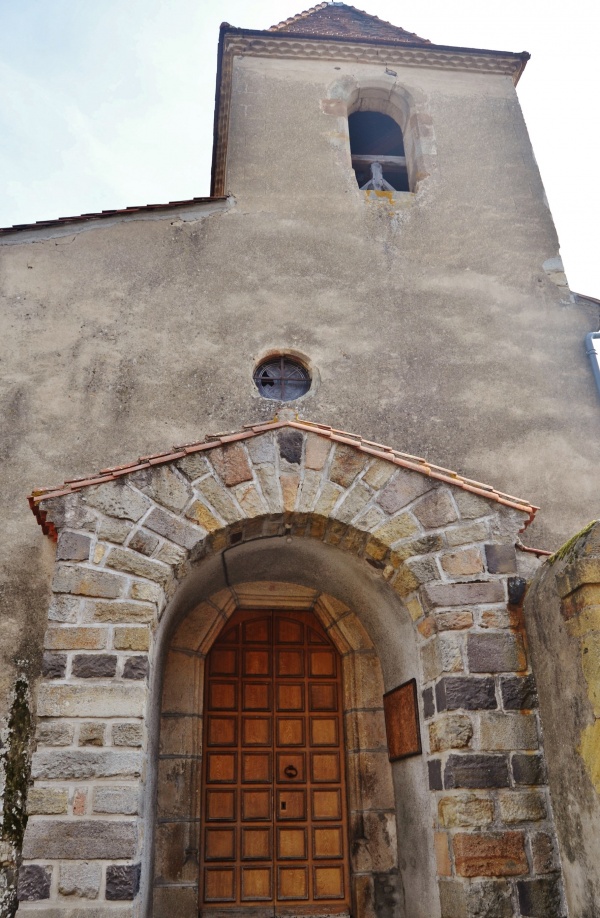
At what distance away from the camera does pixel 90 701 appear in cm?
376

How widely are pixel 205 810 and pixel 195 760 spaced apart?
1.15ft

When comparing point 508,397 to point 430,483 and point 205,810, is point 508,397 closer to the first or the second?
point 430,483

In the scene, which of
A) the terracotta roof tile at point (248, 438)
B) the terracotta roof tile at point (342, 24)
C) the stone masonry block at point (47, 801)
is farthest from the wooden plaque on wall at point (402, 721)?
the terracotta roof tile at point (342, 24)

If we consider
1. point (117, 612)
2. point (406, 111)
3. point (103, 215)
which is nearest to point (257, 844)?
point (117, 612)

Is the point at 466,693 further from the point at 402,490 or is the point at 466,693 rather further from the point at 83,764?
the point at 83,764

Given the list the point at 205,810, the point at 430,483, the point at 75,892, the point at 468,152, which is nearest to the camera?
the point at 75,892

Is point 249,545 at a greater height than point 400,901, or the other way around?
point 249,545

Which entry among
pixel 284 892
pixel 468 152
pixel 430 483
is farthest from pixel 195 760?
pixel 468 152

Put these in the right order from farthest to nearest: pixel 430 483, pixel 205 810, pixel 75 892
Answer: pixel 205 810
pixel 430 483
pixel 75 892

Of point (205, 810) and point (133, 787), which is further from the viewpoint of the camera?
point (205, 810)

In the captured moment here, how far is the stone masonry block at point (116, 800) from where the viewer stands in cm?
356

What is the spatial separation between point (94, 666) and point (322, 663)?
2.01 m

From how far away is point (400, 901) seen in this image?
458cm

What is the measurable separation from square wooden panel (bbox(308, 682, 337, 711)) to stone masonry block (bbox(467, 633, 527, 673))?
152cm
